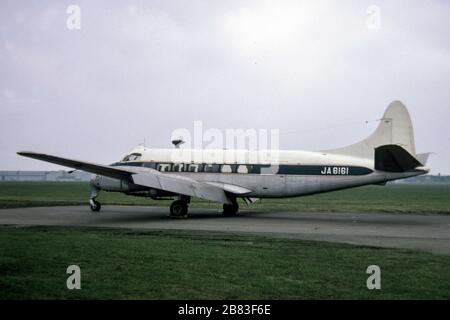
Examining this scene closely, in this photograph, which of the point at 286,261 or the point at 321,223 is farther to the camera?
the point at 321,223

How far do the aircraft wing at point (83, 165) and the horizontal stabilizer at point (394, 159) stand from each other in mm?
12138

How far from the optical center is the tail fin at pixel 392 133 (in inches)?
1032

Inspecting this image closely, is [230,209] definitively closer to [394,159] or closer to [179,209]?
[179,209]

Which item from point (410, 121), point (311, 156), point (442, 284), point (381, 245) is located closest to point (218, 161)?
point (311, 156)

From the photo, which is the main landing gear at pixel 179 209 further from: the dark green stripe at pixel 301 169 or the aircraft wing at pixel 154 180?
the dark green stripe at pixel 301 169

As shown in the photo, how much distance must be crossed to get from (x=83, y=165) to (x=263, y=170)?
9.60m

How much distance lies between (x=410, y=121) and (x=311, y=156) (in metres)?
5.33

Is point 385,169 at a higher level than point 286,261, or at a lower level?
higher

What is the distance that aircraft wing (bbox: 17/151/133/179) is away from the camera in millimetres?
22711

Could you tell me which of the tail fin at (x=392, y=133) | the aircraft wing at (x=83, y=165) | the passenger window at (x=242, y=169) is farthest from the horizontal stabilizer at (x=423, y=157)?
the aircraft wing at (x=83, y=165)

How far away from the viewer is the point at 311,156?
Result: 27.6 metres

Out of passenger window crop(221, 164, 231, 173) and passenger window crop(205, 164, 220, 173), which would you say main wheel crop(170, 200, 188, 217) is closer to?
passenger window crop(205, 164, 220, 173)

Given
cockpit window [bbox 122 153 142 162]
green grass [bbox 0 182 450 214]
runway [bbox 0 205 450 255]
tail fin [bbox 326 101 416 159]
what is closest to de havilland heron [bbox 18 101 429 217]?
tail fin [bbox 326 101 416 159]
